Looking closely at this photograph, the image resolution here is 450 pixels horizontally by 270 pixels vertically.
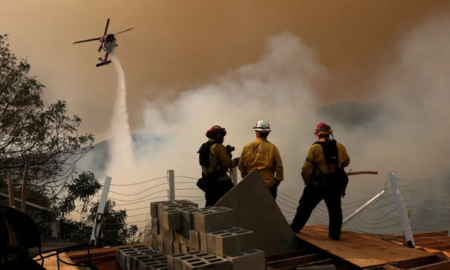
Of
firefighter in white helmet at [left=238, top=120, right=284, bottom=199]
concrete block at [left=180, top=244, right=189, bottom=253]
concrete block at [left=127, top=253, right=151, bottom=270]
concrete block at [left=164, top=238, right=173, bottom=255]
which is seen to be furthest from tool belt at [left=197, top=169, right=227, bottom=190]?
concrete block at [left=180, top=244, right=189, bottom=253]

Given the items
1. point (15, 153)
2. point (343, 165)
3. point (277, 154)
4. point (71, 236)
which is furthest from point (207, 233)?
point (15, 153)

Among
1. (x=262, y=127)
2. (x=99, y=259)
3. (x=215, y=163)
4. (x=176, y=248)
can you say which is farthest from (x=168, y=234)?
(x=262, y=127)

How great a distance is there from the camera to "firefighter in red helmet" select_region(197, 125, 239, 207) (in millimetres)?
6246

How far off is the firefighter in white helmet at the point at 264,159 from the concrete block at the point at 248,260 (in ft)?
7.28

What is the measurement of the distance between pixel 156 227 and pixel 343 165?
2806 mm

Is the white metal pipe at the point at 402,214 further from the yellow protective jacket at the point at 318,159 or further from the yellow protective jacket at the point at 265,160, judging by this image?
the yellow protective jacket at the point at 265,160

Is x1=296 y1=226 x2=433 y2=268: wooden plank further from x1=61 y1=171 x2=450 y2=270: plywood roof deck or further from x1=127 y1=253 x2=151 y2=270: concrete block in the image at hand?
x1=127 y1=253 x2=151 y2=270: concrete block

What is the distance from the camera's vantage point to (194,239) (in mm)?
4348

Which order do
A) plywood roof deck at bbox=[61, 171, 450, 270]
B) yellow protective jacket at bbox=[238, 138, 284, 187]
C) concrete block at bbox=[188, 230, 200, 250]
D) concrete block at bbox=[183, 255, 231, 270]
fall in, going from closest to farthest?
concrete block at bbox=[183, 255, 231, 270] → concrete block at bbox=[188, 230, 200, 250] → plywood roof deck at bbox=[61, 171, 450, 270] → yellow protective jacket at bbox=[238, 138, 284, 187]

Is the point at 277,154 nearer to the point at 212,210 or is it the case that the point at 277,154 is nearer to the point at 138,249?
the point at 212,210

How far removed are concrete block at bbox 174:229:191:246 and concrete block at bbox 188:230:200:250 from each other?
0.22 feet

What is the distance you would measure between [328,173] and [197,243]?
2.42 m

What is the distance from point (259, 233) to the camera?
212 inches

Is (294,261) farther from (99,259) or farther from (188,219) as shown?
(99,259)
